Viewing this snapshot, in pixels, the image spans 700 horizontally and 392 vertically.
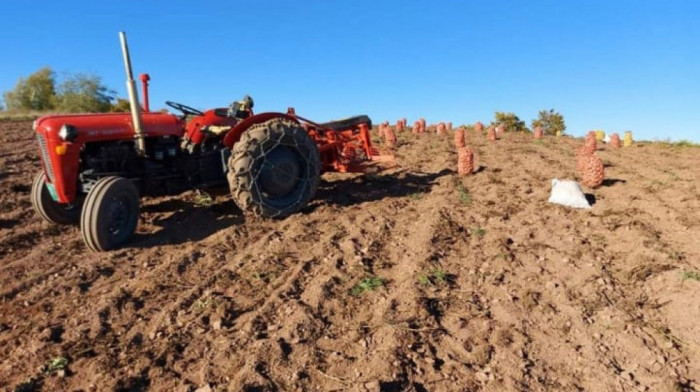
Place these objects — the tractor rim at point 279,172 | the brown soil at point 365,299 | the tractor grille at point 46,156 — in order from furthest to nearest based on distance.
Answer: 1. the tractor rim at point 279,172
2. the tractor grille at point 46,156
3. the brown soil at point 365,299

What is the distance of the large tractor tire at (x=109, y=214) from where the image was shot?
15.1 ft

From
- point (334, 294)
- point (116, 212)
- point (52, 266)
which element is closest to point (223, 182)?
point (116, 212)

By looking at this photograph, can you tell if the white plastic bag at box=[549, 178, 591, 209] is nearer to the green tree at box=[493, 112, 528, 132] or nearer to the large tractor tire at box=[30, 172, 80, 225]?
the large tractor tire at box=[30, 172, 80, 225]

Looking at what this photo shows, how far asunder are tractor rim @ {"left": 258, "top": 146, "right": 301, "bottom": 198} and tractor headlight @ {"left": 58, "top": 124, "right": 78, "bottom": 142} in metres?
1.85

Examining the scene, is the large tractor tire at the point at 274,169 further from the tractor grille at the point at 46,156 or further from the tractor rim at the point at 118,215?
the tractor grille at the point at 46,156

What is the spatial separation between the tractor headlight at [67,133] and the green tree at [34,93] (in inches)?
1259

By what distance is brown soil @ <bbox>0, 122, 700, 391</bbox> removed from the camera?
2.82 metres

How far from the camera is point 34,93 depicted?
1266 inches

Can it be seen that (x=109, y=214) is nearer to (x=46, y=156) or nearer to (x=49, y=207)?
(x=46, y=156)

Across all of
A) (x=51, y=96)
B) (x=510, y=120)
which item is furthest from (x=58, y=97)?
(x=510, y=120)

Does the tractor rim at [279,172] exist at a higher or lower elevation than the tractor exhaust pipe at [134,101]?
lower

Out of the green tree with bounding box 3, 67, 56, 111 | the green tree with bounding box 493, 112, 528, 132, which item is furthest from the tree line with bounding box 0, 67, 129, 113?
the green tree with bounding box 493, 112, 528, 132

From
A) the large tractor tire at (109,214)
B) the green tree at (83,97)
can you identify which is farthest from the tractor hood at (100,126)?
the green tree at (83,97)

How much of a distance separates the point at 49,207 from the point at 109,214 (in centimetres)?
140
